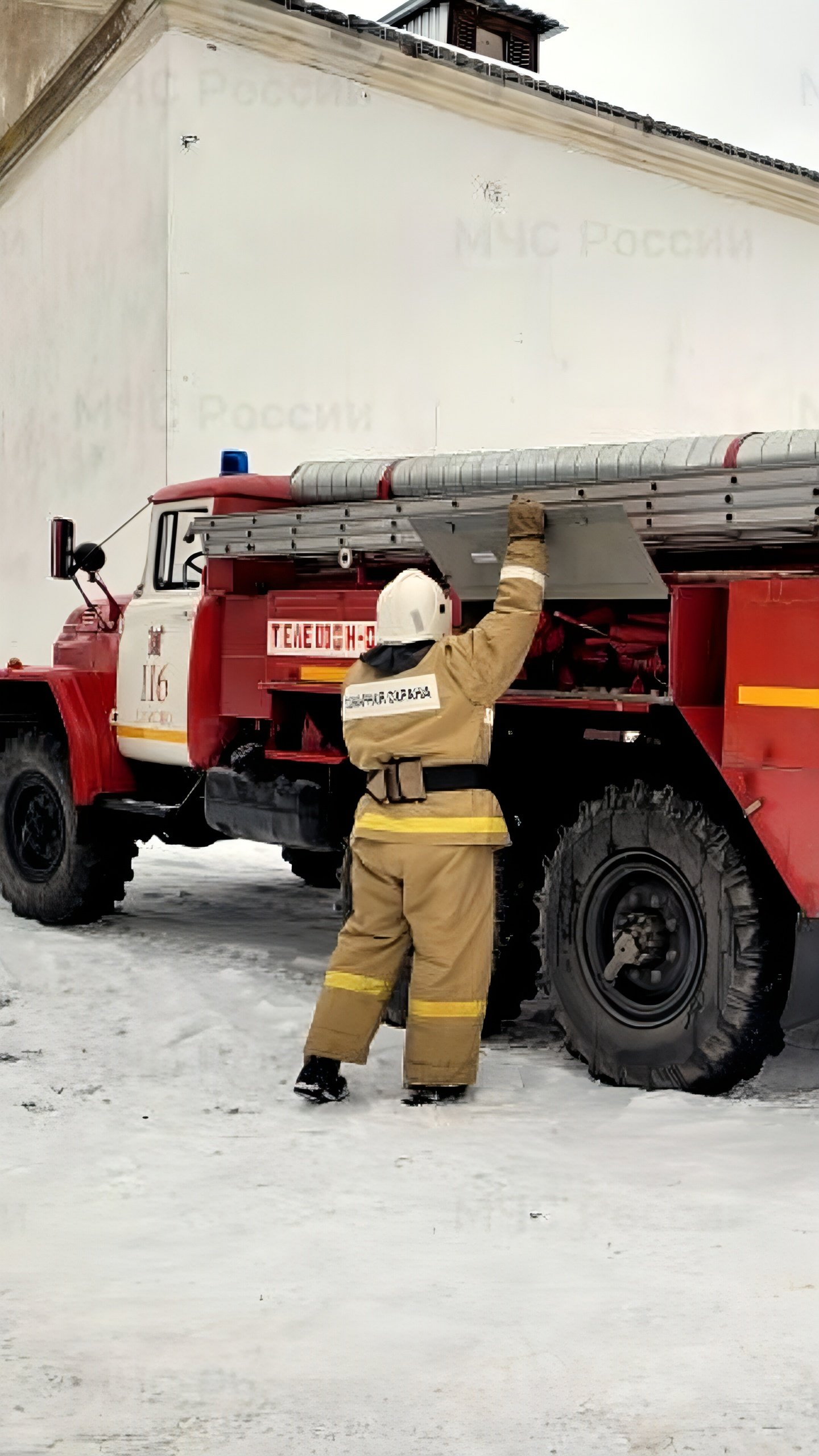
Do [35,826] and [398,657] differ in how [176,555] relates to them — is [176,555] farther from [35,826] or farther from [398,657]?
[398,657]

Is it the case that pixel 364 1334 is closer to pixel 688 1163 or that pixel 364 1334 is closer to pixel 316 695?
pixel 688 1163

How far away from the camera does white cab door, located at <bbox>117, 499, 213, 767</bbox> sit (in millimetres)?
6934

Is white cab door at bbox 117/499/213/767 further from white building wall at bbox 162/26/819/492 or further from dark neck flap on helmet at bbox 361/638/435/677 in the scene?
white building wall at bbox 162/26/819/492

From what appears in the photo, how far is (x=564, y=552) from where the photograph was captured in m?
4.88

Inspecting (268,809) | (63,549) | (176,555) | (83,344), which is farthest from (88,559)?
(83,344)

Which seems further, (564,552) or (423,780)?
(564,552)

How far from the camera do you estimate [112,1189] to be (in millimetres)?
4020

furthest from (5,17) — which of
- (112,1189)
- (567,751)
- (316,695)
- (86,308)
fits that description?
(112,1189)

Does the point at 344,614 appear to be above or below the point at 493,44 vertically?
below

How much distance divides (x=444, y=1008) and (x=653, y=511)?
162 centimetres

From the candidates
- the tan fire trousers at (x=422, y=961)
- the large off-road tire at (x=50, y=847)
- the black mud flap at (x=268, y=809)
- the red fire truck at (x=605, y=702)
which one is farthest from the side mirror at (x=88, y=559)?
the tan fire trousers at (x=422, y=961)

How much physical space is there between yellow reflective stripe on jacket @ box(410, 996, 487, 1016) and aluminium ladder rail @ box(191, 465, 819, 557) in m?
1.53

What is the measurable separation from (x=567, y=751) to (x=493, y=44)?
15406 mm

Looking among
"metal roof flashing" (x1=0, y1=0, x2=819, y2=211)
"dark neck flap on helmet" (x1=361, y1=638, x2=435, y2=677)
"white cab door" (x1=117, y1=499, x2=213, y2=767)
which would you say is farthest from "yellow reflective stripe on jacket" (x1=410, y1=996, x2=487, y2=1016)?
"metal roof flashing" (x1=0, y1=0, x2=819, y2=211)
